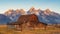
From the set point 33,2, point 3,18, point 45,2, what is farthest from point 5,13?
point 45,2

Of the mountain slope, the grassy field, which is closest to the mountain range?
the mountain slope

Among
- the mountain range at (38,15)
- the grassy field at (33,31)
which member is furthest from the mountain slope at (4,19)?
the grassy field at (33,31)

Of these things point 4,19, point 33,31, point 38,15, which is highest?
point 38,15

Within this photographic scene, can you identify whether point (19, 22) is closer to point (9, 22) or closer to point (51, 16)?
point (9, 22)

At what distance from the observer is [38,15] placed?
245 inches

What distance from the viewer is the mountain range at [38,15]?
616 cm

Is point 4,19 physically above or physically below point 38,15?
below

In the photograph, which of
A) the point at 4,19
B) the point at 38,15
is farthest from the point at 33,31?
the point at 4,19

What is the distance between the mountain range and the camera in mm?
6160

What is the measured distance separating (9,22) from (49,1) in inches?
62.9

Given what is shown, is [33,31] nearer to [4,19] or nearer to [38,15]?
[38,15]

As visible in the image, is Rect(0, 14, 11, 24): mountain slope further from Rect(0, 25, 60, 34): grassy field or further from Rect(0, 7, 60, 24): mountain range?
Rect(0, 25, 60, 34): grassy field

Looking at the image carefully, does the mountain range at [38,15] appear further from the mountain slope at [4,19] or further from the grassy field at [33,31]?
the grassy field at [33,31]

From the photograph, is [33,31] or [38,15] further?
[38,15]
